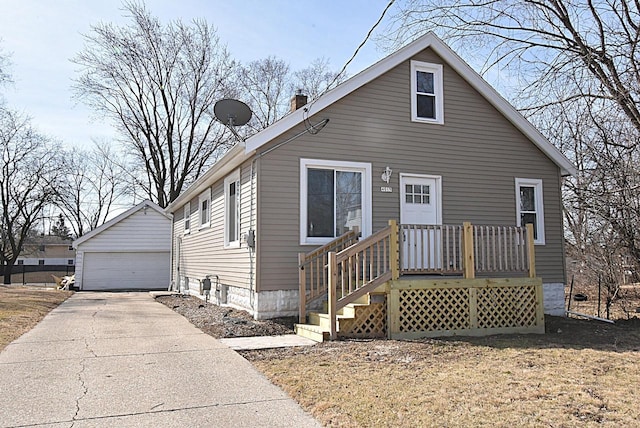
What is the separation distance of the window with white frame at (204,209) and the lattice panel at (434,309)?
7315 mm

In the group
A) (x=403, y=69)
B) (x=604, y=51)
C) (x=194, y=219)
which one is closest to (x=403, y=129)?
(x=403, y=69)

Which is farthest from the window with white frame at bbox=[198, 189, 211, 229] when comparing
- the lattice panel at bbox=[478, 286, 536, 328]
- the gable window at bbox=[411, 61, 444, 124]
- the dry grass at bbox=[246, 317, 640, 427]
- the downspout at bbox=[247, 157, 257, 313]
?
the lattice panel at bbox=[478, 286, 536, 328]

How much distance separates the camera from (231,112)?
40.5ft

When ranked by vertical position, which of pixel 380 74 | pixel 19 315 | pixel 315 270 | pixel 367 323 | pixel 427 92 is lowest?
pixel 19 315

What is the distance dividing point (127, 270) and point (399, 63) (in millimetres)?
18302

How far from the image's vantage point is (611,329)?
395 inches

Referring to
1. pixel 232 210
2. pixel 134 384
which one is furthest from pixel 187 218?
pixel 134 384

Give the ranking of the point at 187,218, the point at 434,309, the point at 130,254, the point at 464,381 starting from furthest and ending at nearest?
the point at 130,254
the point at 187,218
the point at 434,309
the point at 464,381

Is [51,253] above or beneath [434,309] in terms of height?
above

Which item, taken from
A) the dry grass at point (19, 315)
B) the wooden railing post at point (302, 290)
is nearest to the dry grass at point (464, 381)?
the wooden railing post at point (302, 290)

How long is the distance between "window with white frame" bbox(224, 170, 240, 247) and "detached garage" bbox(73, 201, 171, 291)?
12992mm

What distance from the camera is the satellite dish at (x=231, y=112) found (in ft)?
40.3

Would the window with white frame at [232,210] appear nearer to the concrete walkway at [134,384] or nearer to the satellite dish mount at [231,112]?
the satellite dish mount at [231,112]

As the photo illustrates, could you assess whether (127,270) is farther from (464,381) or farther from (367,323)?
(464,381)
